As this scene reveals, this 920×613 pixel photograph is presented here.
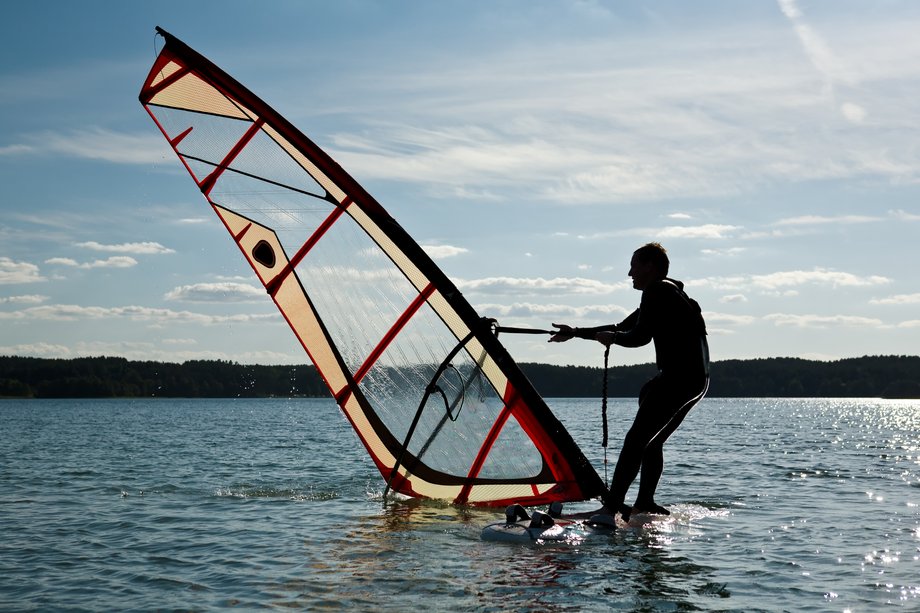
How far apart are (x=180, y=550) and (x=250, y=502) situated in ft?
8.89

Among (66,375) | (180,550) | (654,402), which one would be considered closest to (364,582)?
(180,550)

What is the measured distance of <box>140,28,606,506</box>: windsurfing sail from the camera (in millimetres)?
7363

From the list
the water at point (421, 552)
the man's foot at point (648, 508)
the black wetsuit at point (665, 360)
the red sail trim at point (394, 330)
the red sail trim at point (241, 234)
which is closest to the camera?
the water at point (421, 552)

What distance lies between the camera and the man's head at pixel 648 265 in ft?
21.1

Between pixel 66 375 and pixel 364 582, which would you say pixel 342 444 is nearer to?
pixel 364 582

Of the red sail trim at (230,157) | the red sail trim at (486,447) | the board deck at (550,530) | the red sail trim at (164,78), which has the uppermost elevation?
the red sail trim at (164,78)

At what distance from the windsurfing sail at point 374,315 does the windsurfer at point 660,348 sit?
953mm

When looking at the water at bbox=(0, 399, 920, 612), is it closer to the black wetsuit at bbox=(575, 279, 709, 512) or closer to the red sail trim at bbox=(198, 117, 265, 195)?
the black wetsuit at bbox=(575, 279, 709, 512)

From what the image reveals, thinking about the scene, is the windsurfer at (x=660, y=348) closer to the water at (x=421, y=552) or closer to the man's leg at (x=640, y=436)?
the man's leg at (x=640, y=436)

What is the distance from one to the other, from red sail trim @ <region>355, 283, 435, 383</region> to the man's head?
171 centimetres

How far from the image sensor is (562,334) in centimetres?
657

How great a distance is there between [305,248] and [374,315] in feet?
2.74

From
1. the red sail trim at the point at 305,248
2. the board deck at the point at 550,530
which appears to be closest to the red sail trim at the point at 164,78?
the red sail trim at the point at 305,248

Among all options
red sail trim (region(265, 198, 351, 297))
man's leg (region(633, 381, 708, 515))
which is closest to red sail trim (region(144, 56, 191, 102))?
red sail trim (region(265, 198, 351, 297))
